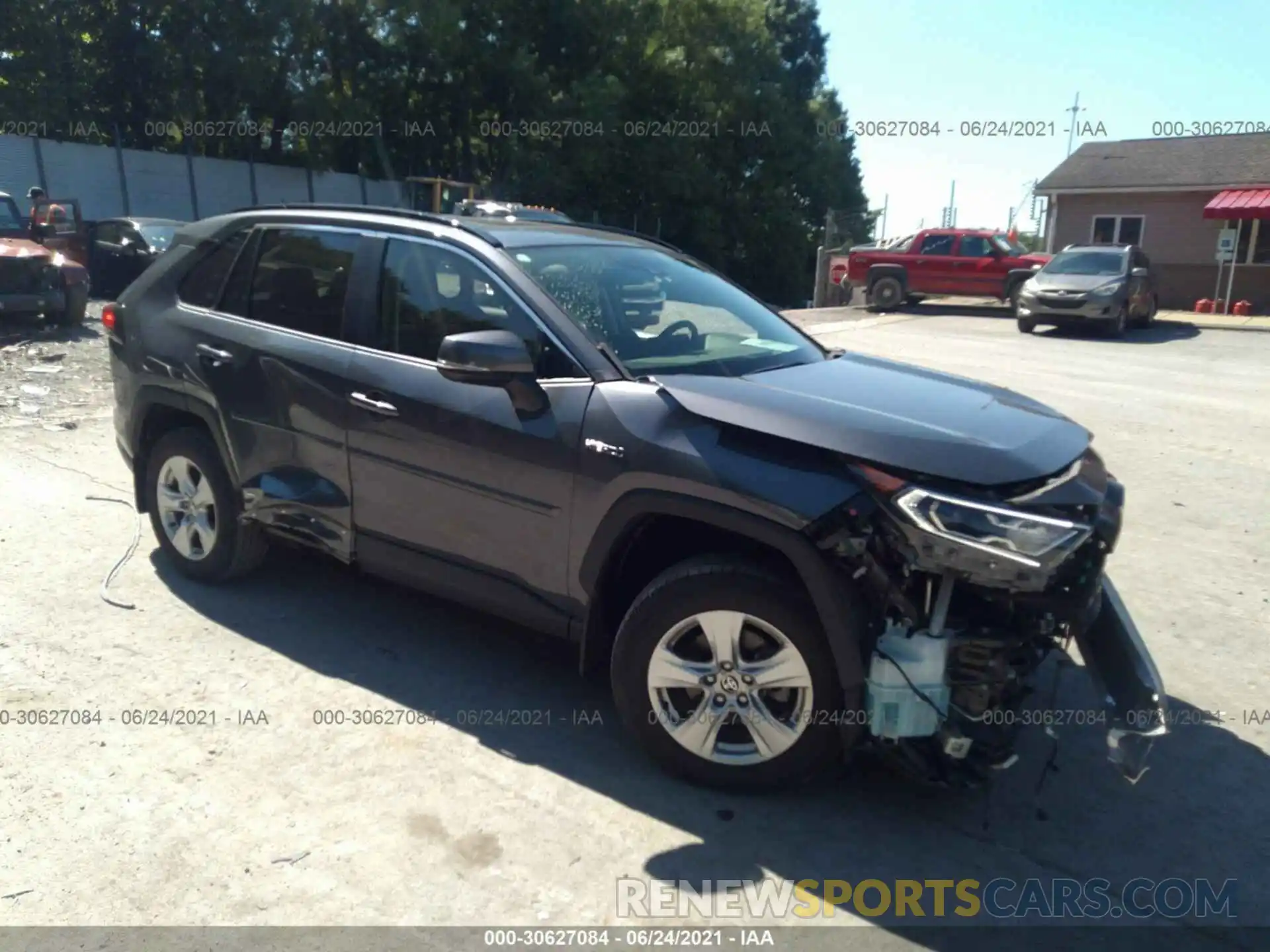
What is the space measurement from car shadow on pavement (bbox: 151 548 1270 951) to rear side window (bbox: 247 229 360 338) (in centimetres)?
139

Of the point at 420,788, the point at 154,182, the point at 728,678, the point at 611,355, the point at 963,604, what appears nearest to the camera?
the point at 963,604

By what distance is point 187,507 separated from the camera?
5102 millimetres

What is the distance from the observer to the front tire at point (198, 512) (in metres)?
4.94

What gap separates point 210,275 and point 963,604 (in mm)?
3815

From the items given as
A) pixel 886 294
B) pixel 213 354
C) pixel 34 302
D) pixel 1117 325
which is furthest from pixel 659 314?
pixel 886 294

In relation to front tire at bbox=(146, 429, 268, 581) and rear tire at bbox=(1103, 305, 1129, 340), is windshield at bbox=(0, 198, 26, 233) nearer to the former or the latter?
front tire at bbox=(146, 429, 268, 581)

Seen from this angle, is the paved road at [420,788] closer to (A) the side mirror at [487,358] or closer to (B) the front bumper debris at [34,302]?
(A) the side mirror at [487,358]

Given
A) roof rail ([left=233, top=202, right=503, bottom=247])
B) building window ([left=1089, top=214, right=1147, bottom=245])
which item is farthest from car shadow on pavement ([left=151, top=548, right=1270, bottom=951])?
building window ([left=1089, top=214, right=1147, bottom=245])

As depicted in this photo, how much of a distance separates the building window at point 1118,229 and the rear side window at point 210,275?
29.0m

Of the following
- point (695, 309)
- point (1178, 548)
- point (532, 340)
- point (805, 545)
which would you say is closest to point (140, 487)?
point (532, 340)

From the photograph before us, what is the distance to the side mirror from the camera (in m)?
3.63

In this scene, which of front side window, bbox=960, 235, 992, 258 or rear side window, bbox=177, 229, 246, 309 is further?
front side window, bbox=960, 235, 992, 258

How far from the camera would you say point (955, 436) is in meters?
3.33

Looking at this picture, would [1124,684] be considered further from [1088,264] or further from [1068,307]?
[1088,264]
